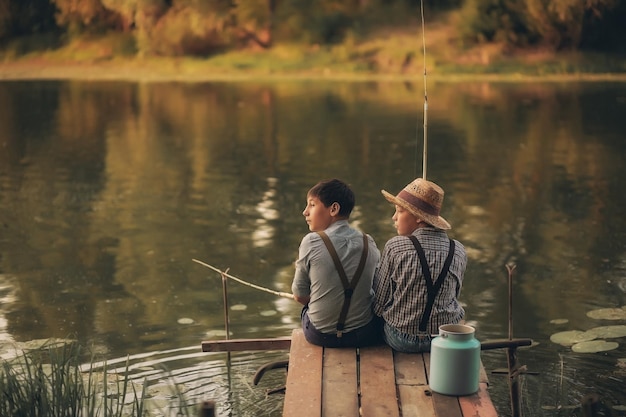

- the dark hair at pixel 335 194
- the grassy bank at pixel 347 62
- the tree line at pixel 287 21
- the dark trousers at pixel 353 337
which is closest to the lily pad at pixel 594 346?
the dark trousers at pixel 353 337

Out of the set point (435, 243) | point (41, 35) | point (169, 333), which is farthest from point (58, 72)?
point (435, 243)

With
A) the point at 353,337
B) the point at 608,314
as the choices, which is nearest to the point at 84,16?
the point at 608,314

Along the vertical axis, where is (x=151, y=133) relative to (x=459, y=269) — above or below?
below

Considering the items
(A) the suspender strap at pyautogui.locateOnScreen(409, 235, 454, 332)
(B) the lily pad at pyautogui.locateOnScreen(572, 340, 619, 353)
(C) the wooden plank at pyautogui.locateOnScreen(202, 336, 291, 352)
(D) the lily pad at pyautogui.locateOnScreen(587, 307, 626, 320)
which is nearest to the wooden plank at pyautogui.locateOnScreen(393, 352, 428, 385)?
(A) the suspender strap at pyautogui.locateOnScreen(409, 235, 454, 332)

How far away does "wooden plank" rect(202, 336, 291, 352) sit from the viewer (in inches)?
225

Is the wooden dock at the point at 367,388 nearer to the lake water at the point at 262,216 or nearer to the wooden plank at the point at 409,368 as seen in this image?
the wooden plank at the point at 409,368

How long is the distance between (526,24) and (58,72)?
11.3 m

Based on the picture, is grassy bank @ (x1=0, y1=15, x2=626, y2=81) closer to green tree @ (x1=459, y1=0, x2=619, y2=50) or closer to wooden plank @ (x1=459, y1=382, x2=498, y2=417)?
green tree @ (x1=459, y1=0, x2=619, y2=50)

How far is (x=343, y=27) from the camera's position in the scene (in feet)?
108

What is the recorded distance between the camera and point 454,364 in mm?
4445

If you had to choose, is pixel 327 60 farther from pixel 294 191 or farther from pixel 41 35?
pixel 294 191

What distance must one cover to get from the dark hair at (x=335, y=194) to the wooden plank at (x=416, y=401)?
848 millimetres

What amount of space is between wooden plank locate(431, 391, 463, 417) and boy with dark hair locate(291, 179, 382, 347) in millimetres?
697

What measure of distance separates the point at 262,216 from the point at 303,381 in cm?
724
